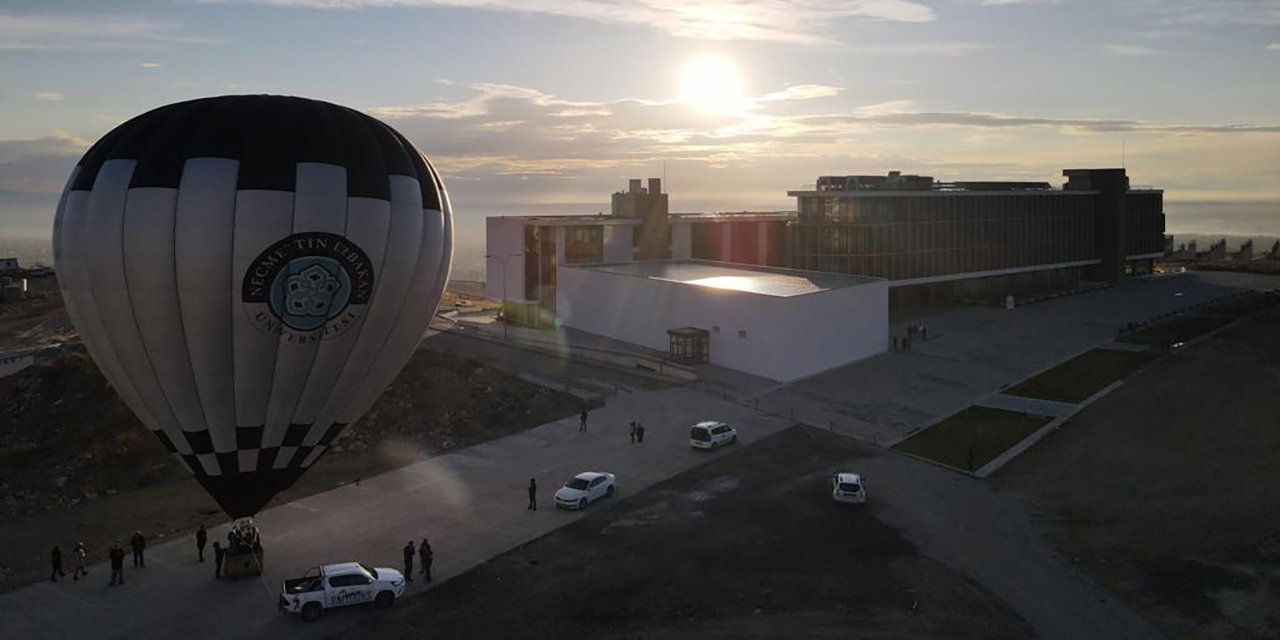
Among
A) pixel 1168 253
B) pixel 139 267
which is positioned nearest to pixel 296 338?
pixel 139 267

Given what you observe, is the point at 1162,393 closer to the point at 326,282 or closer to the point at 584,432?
the point at 584,432

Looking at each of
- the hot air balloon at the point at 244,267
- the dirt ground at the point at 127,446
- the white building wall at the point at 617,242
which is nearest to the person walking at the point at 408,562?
the hot air balloon at the point at 244,267

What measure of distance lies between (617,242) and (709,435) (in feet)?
120

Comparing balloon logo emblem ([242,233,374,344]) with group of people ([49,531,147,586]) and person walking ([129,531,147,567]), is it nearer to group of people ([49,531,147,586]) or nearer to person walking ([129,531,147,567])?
group of people ([49,531,147,586])

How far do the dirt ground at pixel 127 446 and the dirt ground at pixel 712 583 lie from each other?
39.4 feet

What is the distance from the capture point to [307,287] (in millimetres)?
23828

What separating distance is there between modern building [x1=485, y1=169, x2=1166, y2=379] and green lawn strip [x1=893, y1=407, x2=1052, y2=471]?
10.4m

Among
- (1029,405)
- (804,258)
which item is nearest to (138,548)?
(1029,405)

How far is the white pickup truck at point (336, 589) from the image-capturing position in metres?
24.5

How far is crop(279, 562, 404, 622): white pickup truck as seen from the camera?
24.5m

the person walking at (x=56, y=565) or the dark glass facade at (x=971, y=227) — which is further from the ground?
the dark glass facade at (x=971, y=227)

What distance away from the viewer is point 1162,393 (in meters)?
48.6

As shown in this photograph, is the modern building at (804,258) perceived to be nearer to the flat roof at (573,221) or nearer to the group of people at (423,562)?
the flat roof at (573,221)

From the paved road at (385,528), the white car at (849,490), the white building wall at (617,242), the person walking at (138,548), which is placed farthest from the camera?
the white building wall at (617,242)
